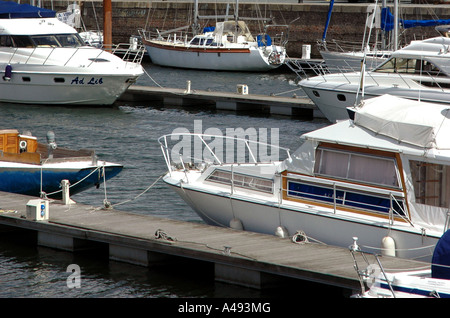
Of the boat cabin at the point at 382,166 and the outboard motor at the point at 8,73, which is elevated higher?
the outboard motor at the point at 8,73

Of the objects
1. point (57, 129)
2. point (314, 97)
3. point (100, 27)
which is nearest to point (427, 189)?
point (314, 97)

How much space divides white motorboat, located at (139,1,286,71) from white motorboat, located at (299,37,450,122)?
1834 centimetres

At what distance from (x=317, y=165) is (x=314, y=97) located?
1352 cm

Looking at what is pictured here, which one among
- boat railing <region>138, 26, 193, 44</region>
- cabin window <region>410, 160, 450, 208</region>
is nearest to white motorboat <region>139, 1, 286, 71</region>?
boat railing <region>138, 26, 193, 44</region>

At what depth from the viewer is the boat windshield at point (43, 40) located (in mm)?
31641

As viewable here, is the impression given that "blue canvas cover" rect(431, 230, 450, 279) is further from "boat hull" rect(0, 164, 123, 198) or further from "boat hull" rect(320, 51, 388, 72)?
"boat hull" rect(320, 51, 388, 72)

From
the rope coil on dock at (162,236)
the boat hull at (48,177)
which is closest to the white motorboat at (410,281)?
the rope coil on dock at (162,236)

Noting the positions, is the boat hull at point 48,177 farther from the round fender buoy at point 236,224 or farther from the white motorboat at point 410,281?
the white motorboat at point 410,281

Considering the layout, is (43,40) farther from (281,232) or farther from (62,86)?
(281,232)

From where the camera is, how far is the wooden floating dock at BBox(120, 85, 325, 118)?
3216 cm

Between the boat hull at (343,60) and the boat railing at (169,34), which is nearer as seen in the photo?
the boat hull at (343,60)

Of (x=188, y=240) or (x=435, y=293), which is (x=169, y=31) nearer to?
(x=188, y=240)

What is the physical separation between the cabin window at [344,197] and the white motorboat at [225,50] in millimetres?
31344

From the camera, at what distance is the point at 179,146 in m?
24.8
